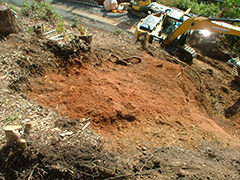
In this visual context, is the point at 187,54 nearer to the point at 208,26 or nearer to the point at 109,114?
the point at 208,26

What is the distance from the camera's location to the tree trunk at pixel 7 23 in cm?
683

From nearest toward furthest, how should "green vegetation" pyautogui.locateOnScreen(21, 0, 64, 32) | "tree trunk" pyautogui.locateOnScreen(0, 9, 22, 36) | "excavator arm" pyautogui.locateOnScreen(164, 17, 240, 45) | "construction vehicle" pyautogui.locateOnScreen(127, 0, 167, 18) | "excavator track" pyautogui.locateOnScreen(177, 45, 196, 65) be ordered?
"tree trunk" pyautogui.locateOnScreen(0, 9, 22, 36) < "excavator arm" pyautogui.locateOnScreen(164, 17, 240, 45) < "excavator track" pyautogui.locateOnScreen(177, 45, 196, 65) < "green vegetation" pyautogui.locateOnScreen(21, 0, 64, 32) < "construction vehicle" pyautogui.locateOnScreen(127, 0, 167, 18)

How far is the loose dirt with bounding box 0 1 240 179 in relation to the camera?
3555 mm

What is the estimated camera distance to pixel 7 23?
7.06 m

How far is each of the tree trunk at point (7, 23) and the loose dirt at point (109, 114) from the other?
1.22 feet

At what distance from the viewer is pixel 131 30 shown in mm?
13391

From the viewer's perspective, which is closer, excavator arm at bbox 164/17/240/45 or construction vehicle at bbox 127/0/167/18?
excavator arm at bbox 164/17/240/45

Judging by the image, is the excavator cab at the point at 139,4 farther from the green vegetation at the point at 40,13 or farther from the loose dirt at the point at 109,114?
the loose dirt at the point at 109,114

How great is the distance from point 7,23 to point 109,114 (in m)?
5.61

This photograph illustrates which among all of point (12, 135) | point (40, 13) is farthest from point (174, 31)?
point (12, 135)

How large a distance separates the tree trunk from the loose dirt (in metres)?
0.37

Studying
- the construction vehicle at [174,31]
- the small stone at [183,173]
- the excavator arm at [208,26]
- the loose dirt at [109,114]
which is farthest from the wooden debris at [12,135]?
the excavator arm at [208,26]

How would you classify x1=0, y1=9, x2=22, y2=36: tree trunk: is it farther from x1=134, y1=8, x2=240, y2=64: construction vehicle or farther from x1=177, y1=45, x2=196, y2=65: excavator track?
x1=177, y1=45, x2=196, y2=65: excavator track

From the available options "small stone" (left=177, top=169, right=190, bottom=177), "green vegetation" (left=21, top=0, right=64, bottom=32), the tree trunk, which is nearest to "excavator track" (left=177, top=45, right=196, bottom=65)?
"green vegetation" (left=21, top=0, right=64, bottom=32)
